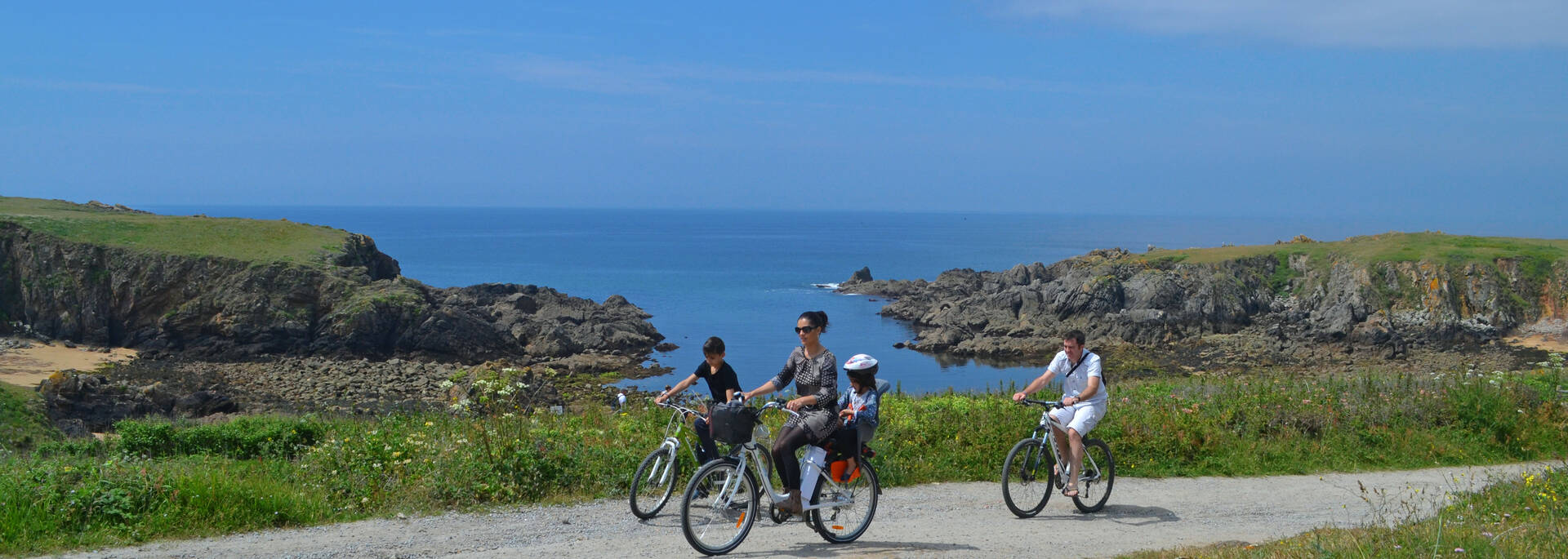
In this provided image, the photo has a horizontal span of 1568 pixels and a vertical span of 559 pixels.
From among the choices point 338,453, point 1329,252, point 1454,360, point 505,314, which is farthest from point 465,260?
point 338,453

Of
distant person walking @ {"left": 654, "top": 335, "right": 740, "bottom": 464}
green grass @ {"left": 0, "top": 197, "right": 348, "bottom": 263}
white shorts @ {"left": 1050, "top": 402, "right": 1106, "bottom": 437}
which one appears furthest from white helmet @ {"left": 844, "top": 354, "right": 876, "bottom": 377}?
green grass @ {"left": 0, "top": 197, "right": 348, "bottom": 263}

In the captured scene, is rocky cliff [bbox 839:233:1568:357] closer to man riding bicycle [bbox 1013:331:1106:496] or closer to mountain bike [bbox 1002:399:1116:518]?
mountain bike [bbox 1002:399:1116:518]

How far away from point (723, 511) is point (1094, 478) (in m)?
3.61

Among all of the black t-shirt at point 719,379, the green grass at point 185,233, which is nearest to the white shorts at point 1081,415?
the black t-shirt at point 719,379

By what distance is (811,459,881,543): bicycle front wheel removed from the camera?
25.7 feet

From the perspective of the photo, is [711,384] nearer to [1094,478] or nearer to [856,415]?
[856,415]

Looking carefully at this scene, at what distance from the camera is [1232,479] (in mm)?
11195

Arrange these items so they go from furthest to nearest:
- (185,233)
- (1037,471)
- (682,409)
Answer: (185,233)
(1037,471)
(682,409)

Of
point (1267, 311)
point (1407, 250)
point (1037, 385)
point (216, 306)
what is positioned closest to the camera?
point (1037, 385)

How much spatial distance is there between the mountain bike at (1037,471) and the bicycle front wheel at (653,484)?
2.90 meters

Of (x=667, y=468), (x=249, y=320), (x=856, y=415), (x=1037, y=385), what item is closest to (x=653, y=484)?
(x=667, y=468)

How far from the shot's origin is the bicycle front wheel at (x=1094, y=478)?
912cm

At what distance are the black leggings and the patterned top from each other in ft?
0.17

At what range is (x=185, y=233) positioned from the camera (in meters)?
57.3
